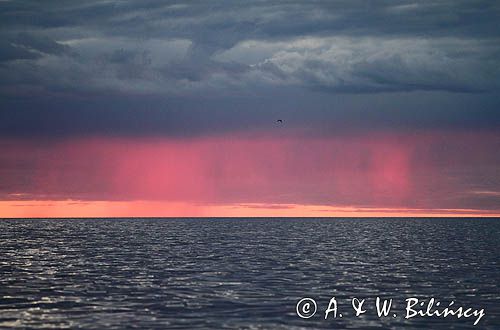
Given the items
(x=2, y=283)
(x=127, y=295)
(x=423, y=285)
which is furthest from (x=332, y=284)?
(x=2, y=283)

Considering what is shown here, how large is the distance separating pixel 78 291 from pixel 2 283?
9.93 m

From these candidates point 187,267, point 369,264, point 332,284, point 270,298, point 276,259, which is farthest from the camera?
point 276,259

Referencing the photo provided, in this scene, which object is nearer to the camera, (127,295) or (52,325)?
(52,325)

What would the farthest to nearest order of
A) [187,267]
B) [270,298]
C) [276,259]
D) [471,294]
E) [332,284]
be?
[276,259] → [187,267] → [332,284] → [471,294] → [270,298]

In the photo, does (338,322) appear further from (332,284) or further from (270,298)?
(332,284)

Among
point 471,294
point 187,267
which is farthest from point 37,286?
point 471,294

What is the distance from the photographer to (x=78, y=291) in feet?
180

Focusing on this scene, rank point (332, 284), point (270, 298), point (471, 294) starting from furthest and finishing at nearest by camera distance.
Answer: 1. point (332, 284)
2. point (471, 294)
3. point (270, 298)

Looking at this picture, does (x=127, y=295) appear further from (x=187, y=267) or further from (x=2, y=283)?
(x=187, y=267)

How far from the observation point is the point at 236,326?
39500mm

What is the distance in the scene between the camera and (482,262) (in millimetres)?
81625

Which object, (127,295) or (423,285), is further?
(423,285)

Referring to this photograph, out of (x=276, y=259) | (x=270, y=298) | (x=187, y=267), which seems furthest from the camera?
(x=276, y=259)

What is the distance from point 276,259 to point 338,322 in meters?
43.2
